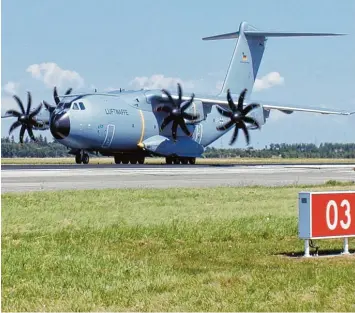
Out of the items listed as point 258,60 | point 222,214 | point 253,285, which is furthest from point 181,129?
point 253,285

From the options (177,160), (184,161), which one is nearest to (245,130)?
(184,161)

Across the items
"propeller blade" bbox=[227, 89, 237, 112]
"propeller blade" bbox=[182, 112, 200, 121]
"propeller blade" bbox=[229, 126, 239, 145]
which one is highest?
"propeller blade" bbox=[227, 89, 237, 112]

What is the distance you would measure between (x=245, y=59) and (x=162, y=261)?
56.6m

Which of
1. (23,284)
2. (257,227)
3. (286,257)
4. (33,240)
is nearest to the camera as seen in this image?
(23,284)

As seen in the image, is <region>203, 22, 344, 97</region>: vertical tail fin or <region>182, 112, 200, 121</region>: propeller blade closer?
<region>182, 112, 200, 121</region>: propeller blade

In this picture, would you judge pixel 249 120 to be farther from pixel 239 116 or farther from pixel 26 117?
pixel 26 117

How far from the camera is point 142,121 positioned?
56562mm

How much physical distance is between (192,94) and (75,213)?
4114 centimetres

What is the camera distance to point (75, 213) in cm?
1825

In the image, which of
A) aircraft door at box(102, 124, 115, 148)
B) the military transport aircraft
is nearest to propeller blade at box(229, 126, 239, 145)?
the military transport aircraft

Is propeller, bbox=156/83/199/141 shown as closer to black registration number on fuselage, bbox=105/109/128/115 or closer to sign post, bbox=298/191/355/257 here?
black registration number on fuselage, bbox=105/109/128/115

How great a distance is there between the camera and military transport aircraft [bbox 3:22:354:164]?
5225 cm

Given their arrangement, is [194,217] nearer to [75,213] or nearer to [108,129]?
[75,213]

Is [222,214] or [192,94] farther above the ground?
[192,94]
